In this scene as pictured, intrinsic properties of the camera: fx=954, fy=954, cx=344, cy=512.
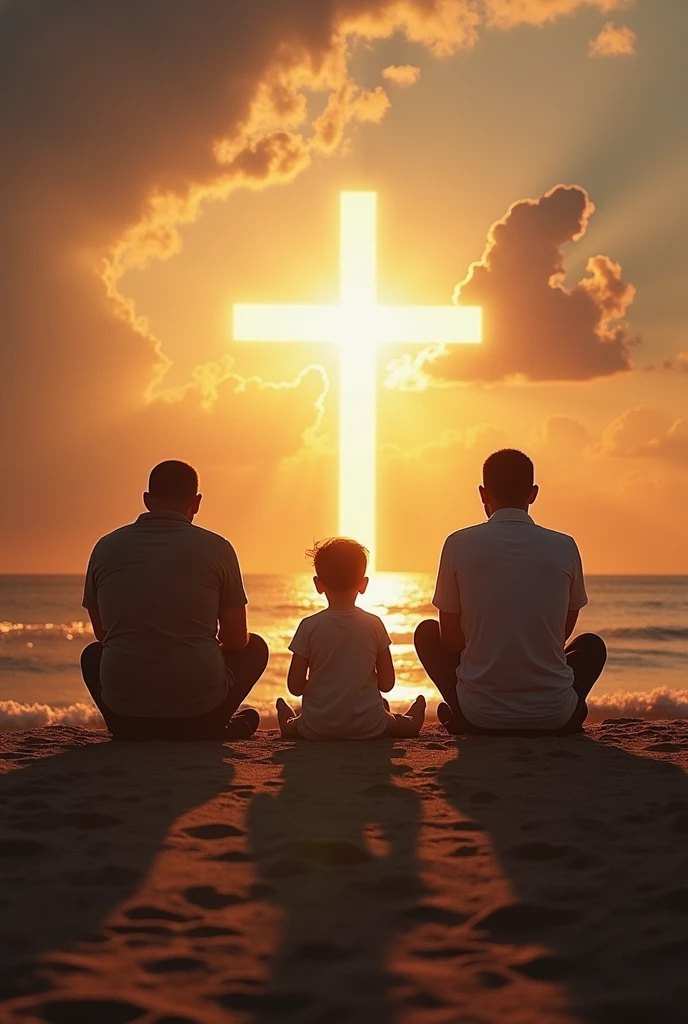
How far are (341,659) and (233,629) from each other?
0.69 m

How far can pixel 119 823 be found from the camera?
3438 millimetres

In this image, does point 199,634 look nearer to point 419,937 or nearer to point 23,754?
point 23,754

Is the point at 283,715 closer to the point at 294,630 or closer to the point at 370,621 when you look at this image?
the point at 370,621

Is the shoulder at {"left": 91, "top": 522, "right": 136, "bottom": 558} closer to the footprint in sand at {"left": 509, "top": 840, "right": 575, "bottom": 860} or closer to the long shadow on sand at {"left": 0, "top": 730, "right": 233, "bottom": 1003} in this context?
the long shadow on sand at {"left": 0, "top": 730, "right": 233, "bottom": 1003}

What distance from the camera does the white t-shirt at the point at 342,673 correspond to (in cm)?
524

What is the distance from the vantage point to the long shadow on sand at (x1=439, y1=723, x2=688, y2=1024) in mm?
2150

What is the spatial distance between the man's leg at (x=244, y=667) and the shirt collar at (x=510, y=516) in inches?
59.9

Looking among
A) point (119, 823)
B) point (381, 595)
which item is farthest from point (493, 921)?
point (381, 595)

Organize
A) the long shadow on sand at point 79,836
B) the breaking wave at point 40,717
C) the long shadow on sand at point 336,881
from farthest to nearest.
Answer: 1. the breaking wave at point 40,717
2. the long shadow on sand at point 79,836
3. the long shadow on sand at point 336,881

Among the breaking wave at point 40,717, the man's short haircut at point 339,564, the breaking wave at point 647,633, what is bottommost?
the breaking wave at point 40,717

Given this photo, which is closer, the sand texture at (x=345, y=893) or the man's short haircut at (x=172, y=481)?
the sand texture at (x=345, y=893)

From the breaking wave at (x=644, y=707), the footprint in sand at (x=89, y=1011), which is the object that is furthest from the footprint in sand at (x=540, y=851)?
the breaking wave at (x=644, y=707)

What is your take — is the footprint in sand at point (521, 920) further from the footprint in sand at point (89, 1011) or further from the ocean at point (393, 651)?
the ocean at point (393, 651)

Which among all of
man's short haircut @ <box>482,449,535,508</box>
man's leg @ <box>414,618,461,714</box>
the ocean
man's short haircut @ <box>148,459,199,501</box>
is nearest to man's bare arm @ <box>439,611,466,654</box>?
man's leg @ <box>414,618,461,714</box>
